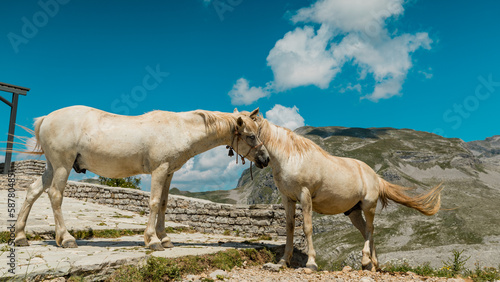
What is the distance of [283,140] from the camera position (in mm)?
5910

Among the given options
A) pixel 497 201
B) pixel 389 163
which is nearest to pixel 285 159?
pixel 497 201

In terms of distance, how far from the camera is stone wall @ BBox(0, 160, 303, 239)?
845cm

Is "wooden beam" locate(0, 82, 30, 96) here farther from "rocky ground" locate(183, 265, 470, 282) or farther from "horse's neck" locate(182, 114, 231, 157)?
"rocky ground" locate(183, 265, 470, 282)

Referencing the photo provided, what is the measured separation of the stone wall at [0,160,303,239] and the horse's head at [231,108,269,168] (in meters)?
2.92

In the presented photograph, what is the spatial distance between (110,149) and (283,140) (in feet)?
9.81

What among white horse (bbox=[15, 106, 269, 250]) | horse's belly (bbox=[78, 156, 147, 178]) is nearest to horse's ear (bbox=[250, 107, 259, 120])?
white horse (bbox=[15, 106, 269, 250])

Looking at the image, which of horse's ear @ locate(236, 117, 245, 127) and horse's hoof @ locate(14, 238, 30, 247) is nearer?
horse's hoof @ locate(14, 238, 30, 247)

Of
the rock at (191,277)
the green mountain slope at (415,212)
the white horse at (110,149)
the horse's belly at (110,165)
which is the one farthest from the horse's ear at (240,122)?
the green mountain slope at (415,212)

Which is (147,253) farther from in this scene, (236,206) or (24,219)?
(236,206)

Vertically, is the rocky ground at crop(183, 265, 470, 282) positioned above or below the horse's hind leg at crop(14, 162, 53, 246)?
below

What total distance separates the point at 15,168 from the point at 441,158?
181m

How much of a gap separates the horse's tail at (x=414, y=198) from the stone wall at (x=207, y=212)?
8.25 ft

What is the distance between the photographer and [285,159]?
223 inches

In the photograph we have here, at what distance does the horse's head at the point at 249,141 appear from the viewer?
5840mm
